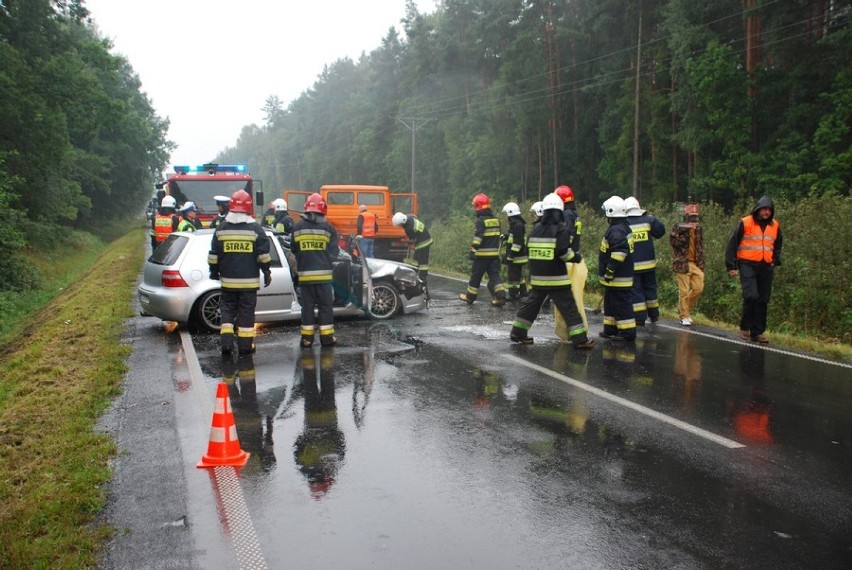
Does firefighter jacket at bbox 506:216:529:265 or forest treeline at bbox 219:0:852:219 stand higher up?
forest treeline at bbox 219:0:852:219

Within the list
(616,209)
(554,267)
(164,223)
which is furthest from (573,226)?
(164,223)

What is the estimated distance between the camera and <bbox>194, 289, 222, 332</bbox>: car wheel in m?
10.2

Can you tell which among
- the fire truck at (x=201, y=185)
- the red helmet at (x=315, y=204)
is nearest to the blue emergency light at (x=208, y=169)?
the fire truck at (x=201, y=185)

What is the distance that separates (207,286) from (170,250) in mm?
889

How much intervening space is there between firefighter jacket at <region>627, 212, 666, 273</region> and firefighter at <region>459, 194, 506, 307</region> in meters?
3.07

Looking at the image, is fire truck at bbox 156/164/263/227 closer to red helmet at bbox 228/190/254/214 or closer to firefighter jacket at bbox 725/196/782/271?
red helmet at bbox 228/190/254/214

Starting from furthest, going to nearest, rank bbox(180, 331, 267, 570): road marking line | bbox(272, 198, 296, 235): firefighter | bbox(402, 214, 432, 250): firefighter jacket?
bbox(272, 198, 296, 235): firefighter, bbox(402, 214, 432, 250): firefighter jacket, bbox(180, 331, 267, 570): road marking line

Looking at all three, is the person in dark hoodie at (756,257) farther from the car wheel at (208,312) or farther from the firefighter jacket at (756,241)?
the car wheel at (208,312)

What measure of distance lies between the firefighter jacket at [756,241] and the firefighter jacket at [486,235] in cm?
440

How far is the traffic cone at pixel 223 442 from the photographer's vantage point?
511 centimetres

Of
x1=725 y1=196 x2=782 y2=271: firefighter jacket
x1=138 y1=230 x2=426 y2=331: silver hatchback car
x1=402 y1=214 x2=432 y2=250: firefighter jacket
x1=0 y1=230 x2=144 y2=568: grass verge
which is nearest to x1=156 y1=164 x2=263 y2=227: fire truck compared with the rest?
x1=402 y1=214 x2=432 y2=250: firefighter jacket

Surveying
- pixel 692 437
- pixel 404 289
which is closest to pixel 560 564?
pixel 692 437

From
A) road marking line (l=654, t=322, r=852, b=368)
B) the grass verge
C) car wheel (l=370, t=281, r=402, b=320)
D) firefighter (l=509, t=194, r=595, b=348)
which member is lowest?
road marking line (l=654, t=322, r=852, b=368)

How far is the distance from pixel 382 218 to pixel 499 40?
108 feet
